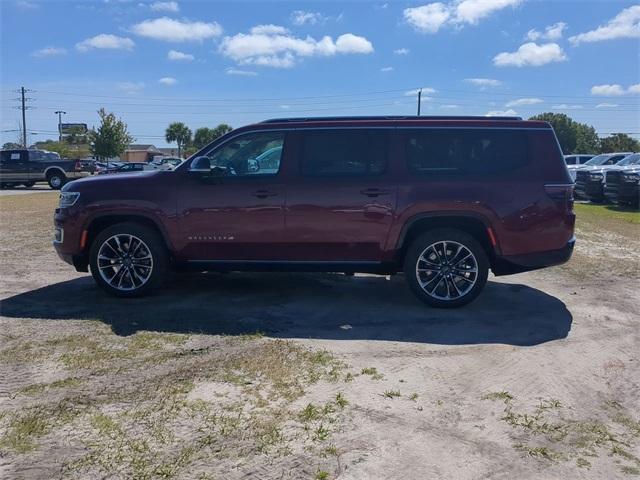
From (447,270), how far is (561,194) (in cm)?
144

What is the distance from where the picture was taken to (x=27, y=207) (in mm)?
18250

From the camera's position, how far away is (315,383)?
4.20 metres

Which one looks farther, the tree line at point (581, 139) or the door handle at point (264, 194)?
the tree line at point (581, 139)

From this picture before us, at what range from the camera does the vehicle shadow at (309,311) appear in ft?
17.8

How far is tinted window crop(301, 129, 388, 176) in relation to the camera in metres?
6.16

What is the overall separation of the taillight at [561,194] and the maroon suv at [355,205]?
13 millimetres

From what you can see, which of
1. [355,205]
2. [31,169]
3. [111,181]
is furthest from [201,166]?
[31,169]

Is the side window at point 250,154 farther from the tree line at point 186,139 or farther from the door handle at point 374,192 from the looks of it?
the tree line at point 186,139

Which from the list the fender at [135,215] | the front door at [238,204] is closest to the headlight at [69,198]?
the fender at [135,215]

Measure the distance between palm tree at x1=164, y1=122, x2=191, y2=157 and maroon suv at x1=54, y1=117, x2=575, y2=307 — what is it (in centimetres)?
8934

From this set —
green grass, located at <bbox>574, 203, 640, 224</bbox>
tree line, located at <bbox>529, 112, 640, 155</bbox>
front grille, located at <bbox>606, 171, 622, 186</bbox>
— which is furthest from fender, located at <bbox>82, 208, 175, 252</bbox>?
tree line, located at <bbox>529, 112, 640, 155</bbox>

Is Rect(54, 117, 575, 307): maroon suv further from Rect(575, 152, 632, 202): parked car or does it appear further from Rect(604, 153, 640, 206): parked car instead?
Rect(575, 152, 632, 202): parked car

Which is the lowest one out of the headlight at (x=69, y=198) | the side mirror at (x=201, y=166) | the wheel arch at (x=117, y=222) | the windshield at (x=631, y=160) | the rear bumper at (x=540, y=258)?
the rear bumper at (x=540, y=258)

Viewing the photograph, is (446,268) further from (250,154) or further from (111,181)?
(111,181)
